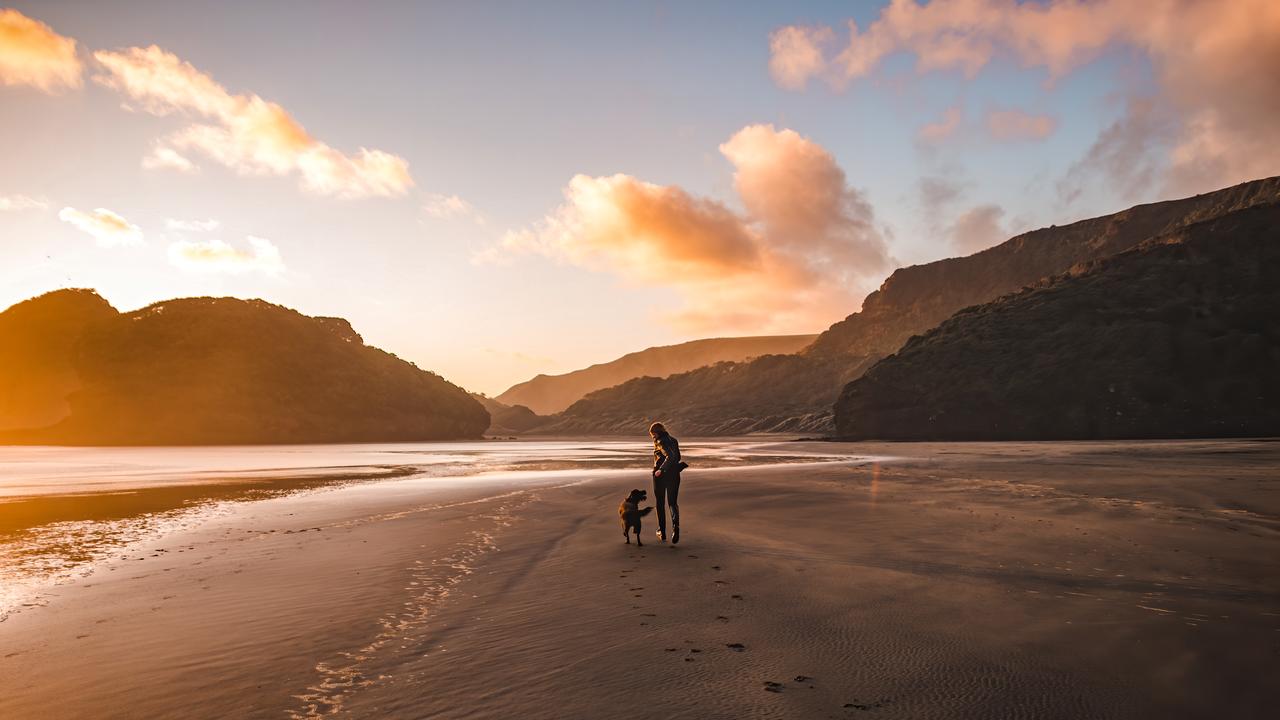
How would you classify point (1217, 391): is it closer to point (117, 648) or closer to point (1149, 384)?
point (1149, 384)

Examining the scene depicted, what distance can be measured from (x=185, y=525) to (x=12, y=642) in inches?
388

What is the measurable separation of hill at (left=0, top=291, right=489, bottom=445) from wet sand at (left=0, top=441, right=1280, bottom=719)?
152927mm

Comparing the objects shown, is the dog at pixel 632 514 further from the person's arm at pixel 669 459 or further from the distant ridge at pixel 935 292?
the distant ridge at pixel 935 292

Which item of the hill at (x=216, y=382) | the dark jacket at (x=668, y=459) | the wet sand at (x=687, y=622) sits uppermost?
the hill at (x=216, y=382)

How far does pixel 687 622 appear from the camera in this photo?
6.71m

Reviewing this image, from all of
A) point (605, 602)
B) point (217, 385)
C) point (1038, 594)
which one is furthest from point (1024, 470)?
point (217, 385)

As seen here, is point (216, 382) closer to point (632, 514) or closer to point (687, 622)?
point (632, 514)

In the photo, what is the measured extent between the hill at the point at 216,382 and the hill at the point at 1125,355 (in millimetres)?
128509

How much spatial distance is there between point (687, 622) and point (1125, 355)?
84370 mm

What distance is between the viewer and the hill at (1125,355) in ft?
205

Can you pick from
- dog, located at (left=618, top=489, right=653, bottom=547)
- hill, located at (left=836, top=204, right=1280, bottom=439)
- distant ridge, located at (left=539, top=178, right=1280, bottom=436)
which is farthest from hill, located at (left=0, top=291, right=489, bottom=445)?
dog, located at (left=618, top=489, right=653, bottom=547)

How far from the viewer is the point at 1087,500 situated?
626 inches

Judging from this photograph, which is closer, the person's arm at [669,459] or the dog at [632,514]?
the dog at [632,514]

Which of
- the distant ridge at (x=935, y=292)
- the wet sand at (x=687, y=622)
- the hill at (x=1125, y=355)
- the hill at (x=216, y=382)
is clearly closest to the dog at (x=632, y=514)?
the wet sand at (x=687, y=622)
